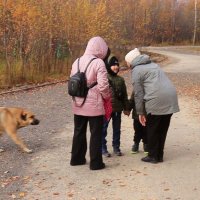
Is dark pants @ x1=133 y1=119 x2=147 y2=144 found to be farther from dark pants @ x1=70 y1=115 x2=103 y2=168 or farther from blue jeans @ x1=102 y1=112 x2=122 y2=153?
dark pants @ x1=70 y1=115 x2=103 y2=168

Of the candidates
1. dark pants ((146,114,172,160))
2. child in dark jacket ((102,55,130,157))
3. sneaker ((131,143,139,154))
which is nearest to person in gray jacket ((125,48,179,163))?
dark pants ((146,114,172,160))

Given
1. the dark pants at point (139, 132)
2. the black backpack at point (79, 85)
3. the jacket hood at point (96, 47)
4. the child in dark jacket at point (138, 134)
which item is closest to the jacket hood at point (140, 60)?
the jacket hood at point (96, 47)

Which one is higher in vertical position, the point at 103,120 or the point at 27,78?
the point at 103,120

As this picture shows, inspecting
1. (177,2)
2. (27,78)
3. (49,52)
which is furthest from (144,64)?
(177,2)

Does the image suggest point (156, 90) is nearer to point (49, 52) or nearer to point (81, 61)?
point (81, 61)

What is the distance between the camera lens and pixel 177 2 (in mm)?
78625

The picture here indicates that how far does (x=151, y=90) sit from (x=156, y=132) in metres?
0.63

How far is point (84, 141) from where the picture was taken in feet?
21.6

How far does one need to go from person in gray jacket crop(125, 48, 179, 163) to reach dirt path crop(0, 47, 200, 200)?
0.48 metres

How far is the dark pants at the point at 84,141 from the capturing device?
6285mm

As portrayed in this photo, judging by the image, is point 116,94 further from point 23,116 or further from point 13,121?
point 13,121

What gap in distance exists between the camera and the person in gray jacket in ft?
20.7

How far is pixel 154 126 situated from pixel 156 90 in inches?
21.0

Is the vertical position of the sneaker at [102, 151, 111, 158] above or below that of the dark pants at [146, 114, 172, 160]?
below
